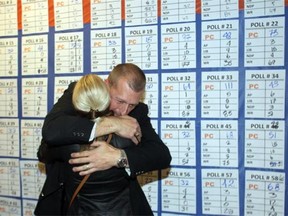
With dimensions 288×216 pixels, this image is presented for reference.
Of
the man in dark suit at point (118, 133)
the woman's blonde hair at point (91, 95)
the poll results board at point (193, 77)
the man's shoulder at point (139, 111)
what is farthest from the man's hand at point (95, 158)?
the poll results board at point (193, 77)

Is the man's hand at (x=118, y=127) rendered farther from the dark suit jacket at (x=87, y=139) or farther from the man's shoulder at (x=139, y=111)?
the man's shoulder at (x=139, y=111)

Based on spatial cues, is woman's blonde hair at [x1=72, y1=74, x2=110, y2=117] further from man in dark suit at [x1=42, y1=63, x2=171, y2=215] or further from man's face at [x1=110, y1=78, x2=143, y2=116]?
man's face at [x1=110, y1=78, x2=143, y2=116]

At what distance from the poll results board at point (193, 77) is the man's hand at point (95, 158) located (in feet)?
1.99

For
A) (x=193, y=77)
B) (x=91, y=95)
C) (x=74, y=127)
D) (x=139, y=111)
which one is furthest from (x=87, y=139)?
(x=193, y=77)

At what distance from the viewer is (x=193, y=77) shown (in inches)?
65.0

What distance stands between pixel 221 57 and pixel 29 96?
116cm

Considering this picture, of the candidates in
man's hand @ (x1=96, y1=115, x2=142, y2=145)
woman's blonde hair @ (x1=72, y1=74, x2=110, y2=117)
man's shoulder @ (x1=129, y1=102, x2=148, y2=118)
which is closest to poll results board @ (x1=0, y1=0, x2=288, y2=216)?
man's shoulder @ (x1=129, y1=102, x2=148, y2=118)

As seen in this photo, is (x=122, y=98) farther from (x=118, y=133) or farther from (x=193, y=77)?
(x=193, y=77)

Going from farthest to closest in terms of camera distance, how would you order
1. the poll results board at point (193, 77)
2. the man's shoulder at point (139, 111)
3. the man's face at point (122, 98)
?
1. the poll results board at point (193, 77)
2. the man's shoulder at point (139, 111)
3. the man's face at point (122, 98)

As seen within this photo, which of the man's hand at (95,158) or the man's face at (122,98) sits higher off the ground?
the man's face at (122,98)

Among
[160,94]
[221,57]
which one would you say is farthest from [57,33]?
[221,57]

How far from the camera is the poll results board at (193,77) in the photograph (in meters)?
1.55

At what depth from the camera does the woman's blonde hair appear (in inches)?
41.5

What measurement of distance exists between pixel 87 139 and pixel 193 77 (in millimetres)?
756
